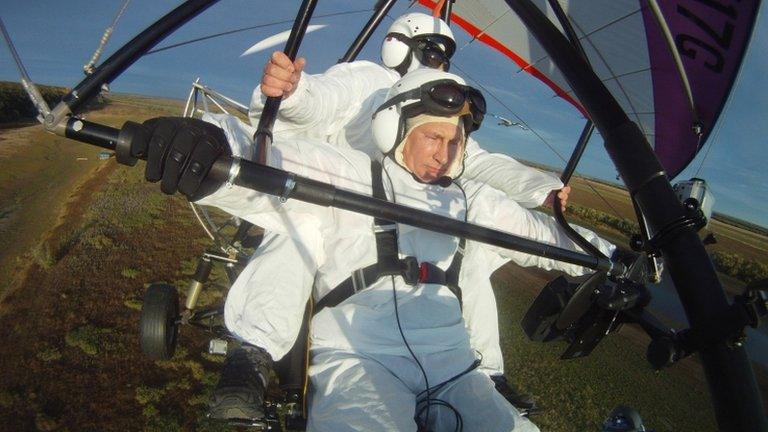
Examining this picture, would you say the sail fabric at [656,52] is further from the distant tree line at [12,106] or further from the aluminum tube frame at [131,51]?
the distant tree line at [12,106]

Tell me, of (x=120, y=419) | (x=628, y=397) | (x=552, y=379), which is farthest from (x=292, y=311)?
(x=628, y=397)

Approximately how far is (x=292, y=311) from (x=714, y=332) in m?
1.58

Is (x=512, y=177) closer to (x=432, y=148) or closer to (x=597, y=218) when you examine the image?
(x=432, y=148)

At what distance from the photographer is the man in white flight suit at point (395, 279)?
170cm

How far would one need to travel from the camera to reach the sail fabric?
2.51 meters

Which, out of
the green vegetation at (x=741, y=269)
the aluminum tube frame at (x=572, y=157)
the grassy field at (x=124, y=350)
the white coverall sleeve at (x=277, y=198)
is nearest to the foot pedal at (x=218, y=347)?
the white coverall sleeve at (x=277, y=198)

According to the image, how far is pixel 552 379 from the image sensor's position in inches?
184

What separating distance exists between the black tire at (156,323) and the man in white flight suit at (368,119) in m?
0.83

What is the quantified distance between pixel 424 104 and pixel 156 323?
2.16 metres

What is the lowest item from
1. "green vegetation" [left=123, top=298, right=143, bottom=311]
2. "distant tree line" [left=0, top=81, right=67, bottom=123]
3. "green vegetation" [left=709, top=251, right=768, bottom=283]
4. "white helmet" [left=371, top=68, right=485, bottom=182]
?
"green vegetation" [left=709, top=251, right=768, bottom=283]

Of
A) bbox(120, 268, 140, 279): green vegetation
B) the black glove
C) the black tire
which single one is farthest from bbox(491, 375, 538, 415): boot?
bbox(120, 268, 140, 279): green vegetation

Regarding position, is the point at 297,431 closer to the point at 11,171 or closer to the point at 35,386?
the point at 35,386

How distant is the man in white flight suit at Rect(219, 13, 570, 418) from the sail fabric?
0.90m

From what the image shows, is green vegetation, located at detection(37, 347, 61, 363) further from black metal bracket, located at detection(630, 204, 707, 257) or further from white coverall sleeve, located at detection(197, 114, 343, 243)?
black metal bracket, located at detection(630, 204, 707, 257)
